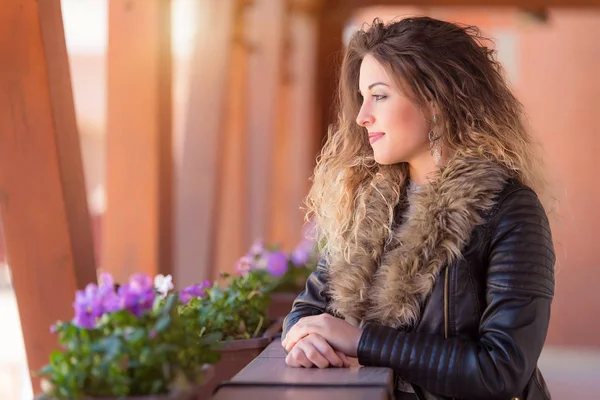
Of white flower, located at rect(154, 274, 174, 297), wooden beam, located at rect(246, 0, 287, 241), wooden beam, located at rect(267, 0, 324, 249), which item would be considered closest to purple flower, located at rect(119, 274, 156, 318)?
white flower, located at rect(154, 274, 174, 297)

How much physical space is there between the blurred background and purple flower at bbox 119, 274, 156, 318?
Result: 1011 mm

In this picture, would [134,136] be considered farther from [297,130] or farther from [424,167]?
[297,130]

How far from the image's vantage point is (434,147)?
1.99 m

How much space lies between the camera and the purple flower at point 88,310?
1364mm

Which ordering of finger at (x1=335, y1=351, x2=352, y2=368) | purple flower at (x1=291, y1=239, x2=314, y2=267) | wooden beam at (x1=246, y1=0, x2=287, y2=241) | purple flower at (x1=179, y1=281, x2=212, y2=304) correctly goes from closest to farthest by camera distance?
finger at (x1=335, y1=351, x2=352, y2=368), purple flower at (x1=179, y1=281, x2=212, y2=304), purple flower at (x1=291, y1=239, x2=314, y2=267), wooden beam at (x1=246, y1=0, x2=287, y2=241)

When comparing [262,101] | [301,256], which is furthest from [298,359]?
[262,101]

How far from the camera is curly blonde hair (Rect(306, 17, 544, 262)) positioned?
6.40 feet

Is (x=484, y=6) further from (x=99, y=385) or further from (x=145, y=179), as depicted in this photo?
(x=99, y=385)

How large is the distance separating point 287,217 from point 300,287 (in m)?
4.20

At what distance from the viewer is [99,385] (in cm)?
129

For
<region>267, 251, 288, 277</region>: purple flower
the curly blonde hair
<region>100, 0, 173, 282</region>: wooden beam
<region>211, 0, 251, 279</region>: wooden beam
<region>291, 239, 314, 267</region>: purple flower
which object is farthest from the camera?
<region>211, 0, 251, 279</region>: wooden beam

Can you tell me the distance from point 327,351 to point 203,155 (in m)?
2.45

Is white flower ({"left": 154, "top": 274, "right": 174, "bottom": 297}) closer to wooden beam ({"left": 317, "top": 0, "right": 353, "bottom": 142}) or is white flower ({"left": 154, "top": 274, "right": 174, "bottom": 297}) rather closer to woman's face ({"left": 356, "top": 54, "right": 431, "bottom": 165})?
woman's face ({"left": 356, "top": 54, "right": 431, "bottom": 165})

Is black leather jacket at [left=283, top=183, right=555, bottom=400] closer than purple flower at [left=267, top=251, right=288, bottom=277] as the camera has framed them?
Yes
